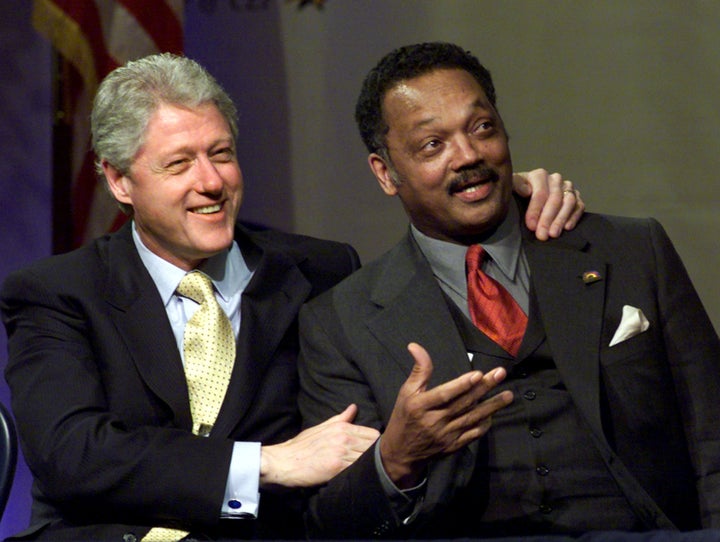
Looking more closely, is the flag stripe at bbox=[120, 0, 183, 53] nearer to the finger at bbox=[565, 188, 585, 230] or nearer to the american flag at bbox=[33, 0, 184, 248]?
the american flag at bbox=[33, 0, 184, 248]

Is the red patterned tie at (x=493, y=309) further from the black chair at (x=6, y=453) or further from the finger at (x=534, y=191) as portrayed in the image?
the black chair at (x=6, y=453)

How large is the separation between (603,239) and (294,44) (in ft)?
4.93

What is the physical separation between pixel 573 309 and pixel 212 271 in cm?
69

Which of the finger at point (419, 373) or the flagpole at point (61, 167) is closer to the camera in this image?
the finger at point (419, 373)

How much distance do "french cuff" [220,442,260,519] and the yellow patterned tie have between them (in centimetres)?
15

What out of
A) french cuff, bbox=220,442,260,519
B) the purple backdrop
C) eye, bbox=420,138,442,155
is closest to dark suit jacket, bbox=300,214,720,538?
french cuff, bbox=220,442,260,519

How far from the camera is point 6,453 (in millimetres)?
2006

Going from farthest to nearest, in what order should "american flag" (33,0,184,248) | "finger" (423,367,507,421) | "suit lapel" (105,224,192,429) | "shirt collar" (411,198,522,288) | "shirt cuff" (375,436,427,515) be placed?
"american flag" (33,0,184,248) < "shirt collar" (411,198,522,288) < "suit lapel" (105,224,192,429) < "shirt cuff" (375,436,427,515) < "finger" (423,367,507,421)

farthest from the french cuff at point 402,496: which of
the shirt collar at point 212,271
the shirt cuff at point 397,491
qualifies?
the shirt collar at point 212,271

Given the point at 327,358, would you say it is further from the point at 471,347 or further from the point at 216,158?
the point at 216,158

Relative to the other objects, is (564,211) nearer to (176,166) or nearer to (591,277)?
(591,277)

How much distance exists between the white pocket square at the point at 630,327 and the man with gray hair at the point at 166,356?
0.87 feet

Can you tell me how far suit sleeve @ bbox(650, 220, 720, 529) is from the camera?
82.4 inches

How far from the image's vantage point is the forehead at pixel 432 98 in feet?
7.32
